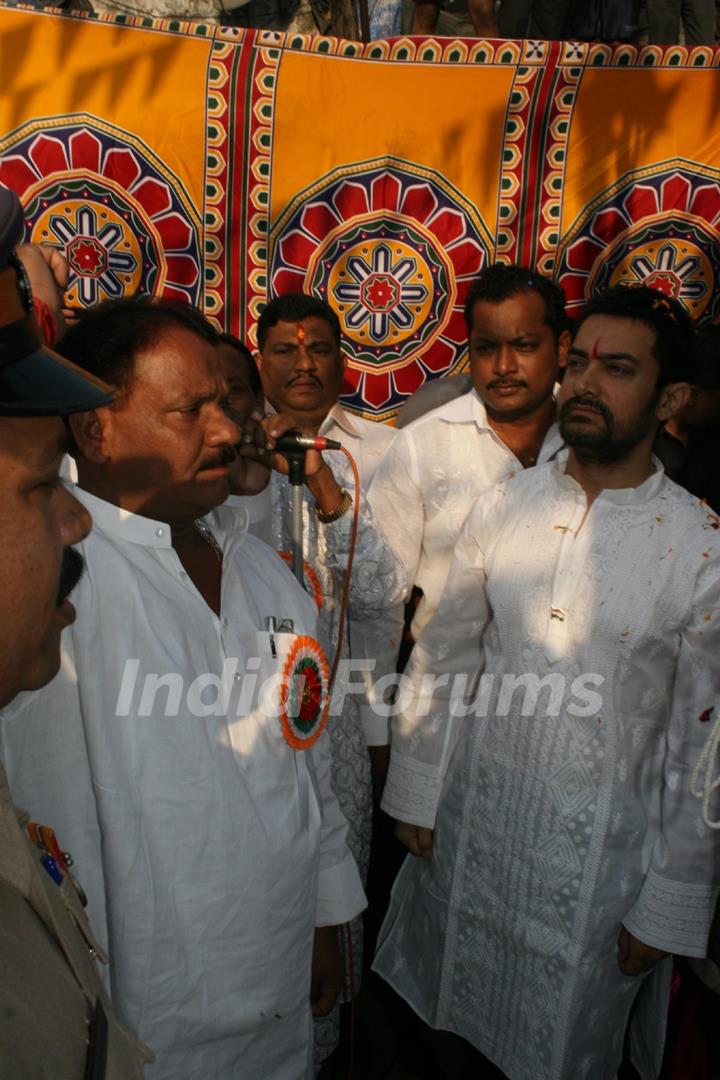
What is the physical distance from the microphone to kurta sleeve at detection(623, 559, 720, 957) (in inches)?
39.2

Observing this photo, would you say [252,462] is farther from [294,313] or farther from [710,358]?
[710,358]

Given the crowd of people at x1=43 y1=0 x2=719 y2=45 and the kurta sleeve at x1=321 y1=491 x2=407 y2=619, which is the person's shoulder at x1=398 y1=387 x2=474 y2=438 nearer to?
the kurta sleeve at x1=321 y1=491 x2=407 y2=619

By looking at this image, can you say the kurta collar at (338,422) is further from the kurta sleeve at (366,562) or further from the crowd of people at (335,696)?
the kurta sleeve at (366,562)

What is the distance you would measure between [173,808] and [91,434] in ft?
2.36

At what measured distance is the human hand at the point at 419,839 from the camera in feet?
8.50

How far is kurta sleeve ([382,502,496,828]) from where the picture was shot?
8.39 ft

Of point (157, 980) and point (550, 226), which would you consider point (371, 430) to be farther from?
point (157, 980)

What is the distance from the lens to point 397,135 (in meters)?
4.16

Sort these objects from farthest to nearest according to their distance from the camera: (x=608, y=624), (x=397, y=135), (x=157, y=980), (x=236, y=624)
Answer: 1. (x=397, y=135)
2. (x=608, y=624)
3. (x=236, y=624)
4. (x=157, y=980)

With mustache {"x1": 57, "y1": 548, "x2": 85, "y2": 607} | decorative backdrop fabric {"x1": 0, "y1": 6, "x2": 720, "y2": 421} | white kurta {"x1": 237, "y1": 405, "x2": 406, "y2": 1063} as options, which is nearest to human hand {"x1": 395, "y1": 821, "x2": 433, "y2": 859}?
white kurta {"x1": 237, "y1": 405, "x2": 406, "y2": 1063}

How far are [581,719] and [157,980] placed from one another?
3.86 feet

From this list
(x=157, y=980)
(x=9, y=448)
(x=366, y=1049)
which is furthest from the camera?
(x=366, y=1049)

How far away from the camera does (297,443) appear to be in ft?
7.35

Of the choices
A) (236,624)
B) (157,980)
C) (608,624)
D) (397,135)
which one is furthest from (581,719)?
(397,135)
